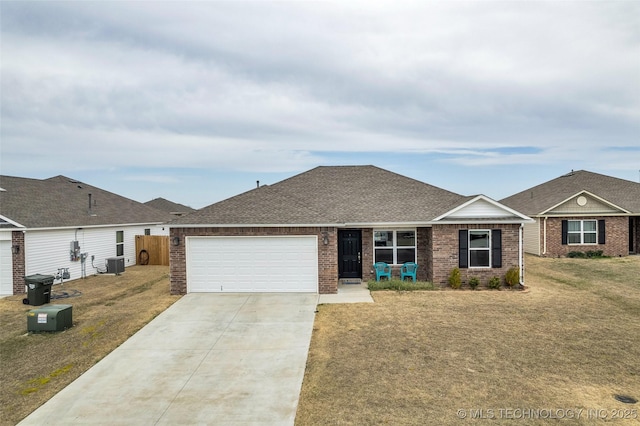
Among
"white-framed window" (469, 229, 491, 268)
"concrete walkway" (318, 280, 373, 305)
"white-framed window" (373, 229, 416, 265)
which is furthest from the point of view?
"white-framed window" (373, 229, 416, 265)

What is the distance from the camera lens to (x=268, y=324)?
1012cm

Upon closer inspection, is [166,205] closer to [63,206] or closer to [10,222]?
[63,206]

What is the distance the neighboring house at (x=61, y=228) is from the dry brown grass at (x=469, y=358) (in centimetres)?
1247

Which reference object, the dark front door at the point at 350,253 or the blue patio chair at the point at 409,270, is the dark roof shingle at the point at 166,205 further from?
the blue patio chair at the point at 409,270

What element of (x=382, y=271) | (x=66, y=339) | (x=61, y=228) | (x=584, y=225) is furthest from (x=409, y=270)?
(x=61, y=228)

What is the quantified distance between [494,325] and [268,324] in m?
5.98

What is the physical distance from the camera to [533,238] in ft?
79.3

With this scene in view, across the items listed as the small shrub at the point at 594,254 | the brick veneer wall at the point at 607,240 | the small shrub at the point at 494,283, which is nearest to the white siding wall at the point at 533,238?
the brick veneer wall at the point at 607,240

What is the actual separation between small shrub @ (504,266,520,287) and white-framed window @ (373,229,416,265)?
350 cm

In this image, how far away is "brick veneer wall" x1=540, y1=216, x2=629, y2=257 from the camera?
22375 millimetres

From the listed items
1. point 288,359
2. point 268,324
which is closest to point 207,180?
point 268,324

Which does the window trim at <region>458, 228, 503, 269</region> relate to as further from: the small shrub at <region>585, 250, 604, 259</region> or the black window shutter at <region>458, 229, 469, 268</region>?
the small shrub at <region>585, 250, 604, 259</region>

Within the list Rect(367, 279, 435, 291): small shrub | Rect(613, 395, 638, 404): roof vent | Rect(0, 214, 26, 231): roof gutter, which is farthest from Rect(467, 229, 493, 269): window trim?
Rect(0, 214, 26, 231): roof gutter

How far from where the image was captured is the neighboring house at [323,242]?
13562 mm
